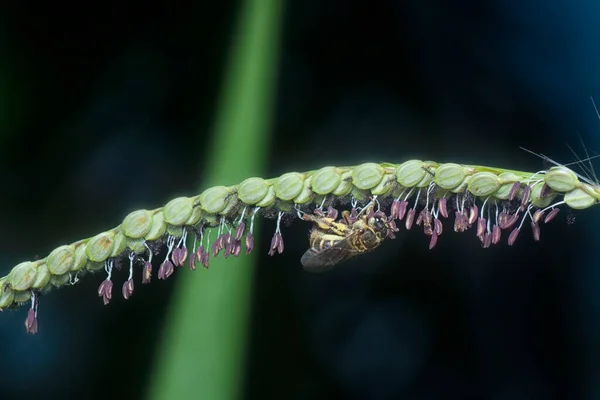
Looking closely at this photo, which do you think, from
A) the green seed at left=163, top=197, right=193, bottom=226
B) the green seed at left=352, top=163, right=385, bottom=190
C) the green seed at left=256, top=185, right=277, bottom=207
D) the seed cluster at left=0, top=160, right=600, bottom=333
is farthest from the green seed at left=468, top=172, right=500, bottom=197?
the green seed at left=163, top=197, right=193, bottom=226

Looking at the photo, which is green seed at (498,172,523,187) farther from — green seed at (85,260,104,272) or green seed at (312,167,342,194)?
green seed at (85,260,104,272)

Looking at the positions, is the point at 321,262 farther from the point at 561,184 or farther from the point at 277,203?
the point at 561,184

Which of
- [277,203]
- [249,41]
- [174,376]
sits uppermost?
[249,41]

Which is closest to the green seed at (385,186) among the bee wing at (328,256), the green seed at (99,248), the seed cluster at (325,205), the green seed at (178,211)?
the seed cluster at (325,205)

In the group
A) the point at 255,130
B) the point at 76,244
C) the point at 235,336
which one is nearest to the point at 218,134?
the point at 255,130

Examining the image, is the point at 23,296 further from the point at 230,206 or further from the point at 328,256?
the point at 328,256

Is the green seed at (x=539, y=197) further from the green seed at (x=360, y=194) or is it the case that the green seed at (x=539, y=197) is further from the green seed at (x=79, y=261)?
the green seed at (x=79, y=261)
